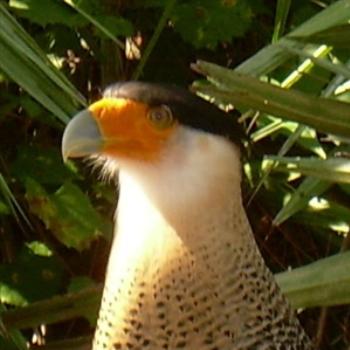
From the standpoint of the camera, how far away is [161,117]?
120 inches

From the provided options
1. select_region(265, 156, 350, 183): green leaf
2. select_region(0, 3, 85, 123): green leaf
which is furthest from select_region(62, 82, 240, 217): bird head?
select_region(265, 156, 350, 183): green leaf

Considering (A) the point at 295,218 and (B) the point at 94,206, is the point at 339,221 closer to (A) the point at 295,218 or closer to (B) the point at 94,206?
(A) the point at 295,218

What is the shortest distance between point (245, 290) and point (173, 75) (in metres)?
1.38

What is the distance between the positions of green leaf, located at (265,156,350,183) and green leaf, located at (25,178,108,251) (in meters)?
0.64

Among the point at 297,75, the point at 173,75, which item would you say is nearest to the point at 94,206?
the point at 173,75

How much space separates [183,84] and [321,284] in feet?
3.53

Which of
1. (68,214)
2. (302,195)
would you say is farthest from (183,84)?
(302,195)

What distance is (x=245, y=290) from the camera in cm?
304

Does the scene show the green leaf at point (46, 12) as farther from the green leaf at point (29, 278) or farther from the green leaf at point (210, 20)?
the green leaf at point (29, 278)

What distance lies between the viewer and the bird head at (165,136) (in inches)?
119

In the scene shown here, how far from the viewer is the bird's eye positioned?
119 inches

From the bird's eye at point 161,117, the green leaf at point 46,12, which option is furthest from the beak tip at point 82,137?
the green leaf at point 46,12

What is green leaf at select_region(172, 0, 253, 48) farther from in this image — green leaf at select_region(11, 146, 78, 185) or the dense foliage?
green leaf at select_region(11, 146, 78, 185)

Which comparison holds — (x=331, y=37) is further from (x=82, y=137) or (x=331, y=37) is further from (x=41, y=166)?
(x=41, y=166)
